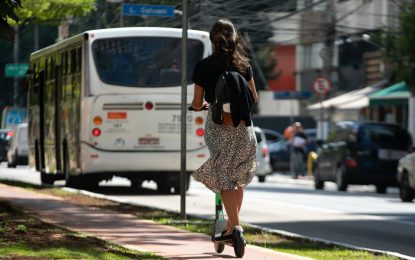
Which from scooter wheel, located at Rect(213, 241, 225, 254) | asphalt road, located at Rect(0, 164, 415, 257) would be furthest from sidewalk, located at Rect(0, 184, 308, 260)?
asphalt road, located at Rect(0, 164, 415, 257)

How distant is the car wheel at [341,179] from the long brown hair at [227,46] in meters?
20.8

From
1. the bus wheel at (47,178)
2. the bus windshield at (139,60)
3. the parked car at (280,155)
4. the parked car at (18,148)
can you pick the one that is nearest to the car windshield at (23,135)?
the parked car at (18,148)

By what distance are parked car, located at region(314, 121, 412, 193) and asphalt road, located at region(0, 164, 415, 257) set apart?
91cm

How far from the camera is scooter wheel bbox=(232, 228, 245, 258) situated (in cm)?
1060

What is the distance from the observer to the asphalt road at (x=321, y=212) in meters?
16.1

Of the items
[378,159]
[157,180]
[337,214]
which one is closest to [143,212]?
[337,214]

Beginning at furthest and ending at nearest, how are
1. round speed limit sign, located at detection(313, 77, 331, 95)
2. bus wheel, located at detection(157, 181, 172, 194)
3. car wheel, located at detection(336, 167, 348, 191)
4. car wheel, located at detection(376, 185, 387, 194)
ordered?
round speed limit sign, located at detection(313, 77, 331, 95), car wheel, located at detection(376, 185, 387, 194), car wheel, located at detection(336, 167, 348, 191), bus wheel, located at detection(157, 181, 172, 194)

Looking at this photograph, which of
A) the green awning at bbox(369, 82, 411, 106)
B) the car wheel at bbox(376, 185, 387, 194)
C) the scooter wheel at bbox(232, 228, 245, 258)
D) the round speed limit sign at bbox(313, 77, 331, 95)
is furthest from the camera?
the green awning at bbox(369, 82, 411, 106)

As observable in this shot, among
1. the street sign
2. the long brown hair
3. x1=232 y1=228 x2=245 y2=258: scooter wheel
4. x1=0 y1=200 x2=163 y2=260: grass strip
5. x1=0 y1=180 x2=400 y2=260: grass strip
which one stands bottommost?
x1=0 y1=180 x2=400 y2=260: grass strip

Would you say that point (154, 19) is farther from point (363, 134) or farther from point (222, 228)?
point (222, 228)

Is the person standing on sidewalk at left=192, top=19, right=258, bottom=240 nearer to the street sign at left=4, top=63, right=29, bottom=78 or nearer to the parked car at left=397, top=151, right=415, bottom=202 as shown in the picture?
the parked car at left=397, top=151, right=415, bottom=202

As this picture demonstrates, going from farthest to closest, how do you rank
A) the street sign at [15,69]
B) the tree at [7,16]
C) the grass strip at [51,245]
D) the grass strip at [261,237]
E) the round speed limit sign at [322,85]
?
1. the round speed limit sign at [322,85]
2. the street sign at [15,69]
3. the tree at [7,16]
4. the grass strip at [261,237]
5. the grass strip at [51,245]

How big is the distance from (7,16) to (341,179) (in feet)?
63.8

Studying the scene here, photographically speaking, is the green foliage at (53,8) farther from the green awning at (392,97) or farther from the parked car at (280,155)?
the parked car at (280,155)
